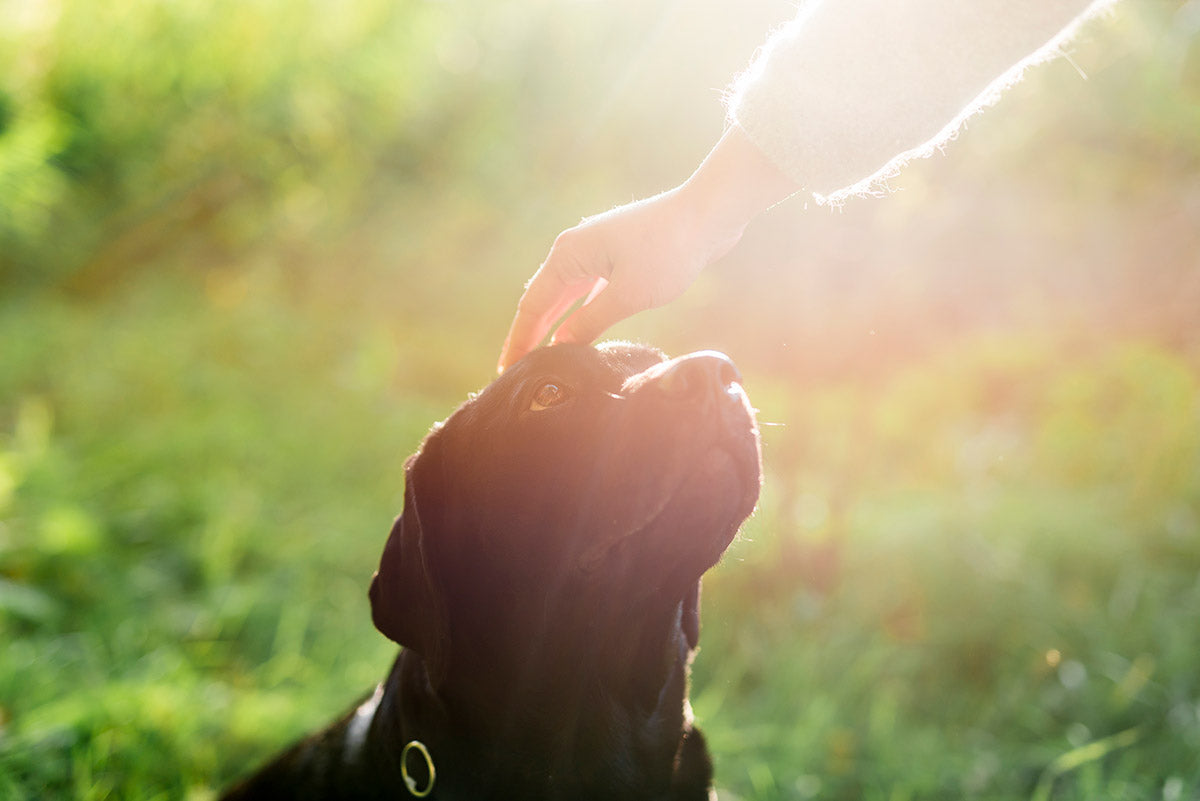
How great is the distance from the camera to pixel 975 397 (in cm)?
530

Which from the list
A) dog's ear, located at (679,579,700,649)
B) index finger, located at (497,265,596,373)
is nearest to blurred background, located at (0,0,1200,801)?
dog's ear, located at (679,579,700,649)

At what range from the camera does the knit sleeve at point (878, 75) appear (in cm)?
137

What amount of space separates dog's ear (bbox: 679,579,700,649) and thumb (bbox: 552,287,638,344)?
0.64 meters

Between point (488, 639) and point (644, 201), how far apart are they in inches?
39.0

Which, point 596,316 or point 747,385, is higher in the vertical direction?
point 596,316

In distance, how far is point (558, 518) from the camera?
1.67 m

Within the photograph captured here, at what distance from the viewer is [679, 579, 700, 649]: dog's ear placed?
1859 millimetres

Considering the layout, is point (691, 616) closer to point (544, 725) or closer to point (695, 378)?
point (544, 725)

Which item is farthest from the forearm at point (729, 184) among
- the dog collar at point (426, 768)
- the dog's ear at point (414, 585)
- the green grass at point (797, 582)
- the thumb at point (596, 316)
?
the green grass at point (797, 582)

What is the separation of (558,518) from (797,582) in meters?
2.40

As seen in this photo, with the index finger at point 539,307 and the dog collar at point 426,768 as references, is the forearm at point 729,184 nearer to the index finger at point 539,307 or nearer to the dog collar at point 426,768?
the index finger at point 539,307

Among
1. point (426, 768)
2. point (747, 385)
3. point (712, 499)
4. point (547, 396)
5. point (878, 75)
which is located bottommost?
point (747, 385)

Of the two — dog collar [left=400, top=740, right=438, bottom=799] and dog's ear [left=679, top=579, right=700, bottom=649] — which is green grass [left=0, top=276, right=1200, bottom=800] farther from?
dog collar [left=400, top=740, right=438, bottom=799]

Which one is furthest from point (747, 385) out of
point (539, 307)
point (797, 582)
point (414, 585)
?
point (414, 585)
